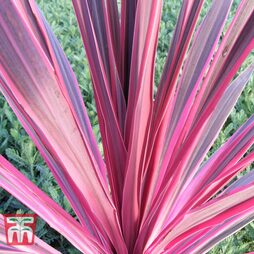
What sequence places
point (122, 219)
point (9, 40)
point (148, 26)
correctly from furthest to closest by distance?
point (122, 219) → point (148, 26) → point (9, 40)

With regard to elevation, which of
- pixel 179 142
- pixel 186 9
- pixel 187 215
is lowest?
pixel 187 215

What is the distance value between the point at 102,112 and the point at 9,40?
0.70ft

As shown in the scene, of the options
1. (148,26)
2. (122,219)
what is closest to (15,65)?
(148,26)

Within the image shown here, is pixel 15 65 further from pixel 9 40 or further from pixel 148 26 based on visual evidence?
pixel 148 26

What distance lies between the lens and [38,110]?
0.49 m

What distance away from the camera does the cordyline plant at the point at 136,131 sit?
546mm

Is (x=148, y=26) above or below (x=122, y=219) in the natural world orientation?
above

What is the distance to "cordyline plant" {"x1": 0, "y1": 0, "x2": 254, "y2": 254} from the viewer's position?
0.55m

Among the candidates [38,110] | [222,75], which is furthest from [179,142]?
[38,110]

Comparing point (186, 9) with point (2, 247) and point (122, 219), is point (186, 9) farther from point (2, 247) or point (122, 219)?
point (2, 247)

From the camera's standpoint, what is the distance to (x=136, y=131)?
1.92 feet

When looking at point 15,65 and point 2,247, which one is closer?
point 15,65

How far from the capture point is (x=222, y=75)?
0.69 metres

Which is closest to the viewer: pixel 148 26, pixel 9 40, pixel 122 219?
pixel 9 40
